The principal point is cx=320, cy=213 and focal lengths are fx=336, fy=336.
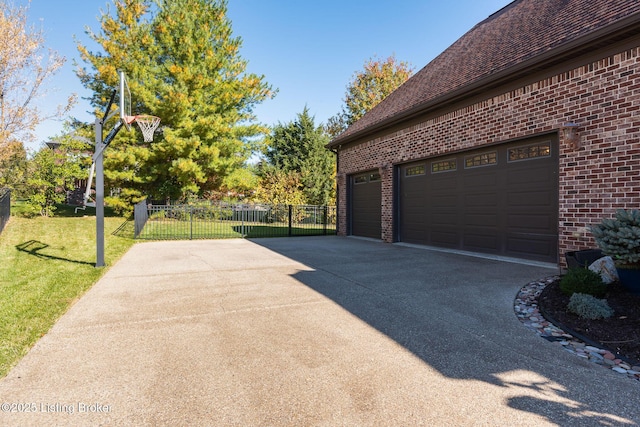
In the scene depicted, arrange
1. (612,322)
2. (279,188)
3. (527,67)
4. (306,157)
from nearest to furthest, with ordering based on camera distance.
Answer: (612,322) → (527,67) → (279,188) → (306,157)

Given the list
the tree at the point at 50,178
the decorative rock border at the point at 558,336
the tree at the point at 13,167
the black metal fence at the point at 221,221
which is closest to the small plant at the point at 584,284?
the decorative rock border at the point at 558,336

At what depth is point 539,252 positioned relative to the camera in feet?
22.5

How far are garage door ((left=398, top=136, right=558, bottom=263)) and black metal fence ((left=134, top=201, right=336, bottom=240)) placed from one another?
5.78 m

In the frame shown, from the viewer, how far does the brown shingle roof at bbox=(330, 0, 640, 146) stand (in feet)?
19.6

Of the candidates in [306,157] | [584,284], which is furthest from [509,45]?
[306,157]

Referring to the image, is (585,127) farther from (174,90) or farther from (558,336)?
(174,90)

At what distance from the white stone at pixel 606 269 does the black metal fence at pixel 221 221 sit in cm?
1061

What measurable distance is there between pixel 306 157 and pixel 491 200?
72.6ft

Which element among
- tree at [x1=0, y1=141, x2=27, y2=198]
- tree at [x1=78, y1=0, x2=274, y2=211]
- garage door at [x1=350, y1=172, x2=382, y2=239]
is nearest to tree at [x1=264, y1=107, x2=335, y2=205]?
tree at [x1=78, y1=0, x2=274, y2=211]

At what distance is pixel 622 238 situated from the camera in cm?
392

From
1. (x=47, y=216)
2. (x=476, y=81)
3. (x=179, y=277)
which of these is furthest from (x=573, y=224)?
(x=47, y=216)

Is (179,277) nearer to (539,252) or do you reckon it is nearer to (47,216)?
(539,252)

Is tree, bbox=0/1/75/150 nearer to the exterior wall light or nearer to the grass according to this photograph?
the grass

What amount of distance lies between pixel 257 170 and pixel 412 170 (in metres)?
20.9
